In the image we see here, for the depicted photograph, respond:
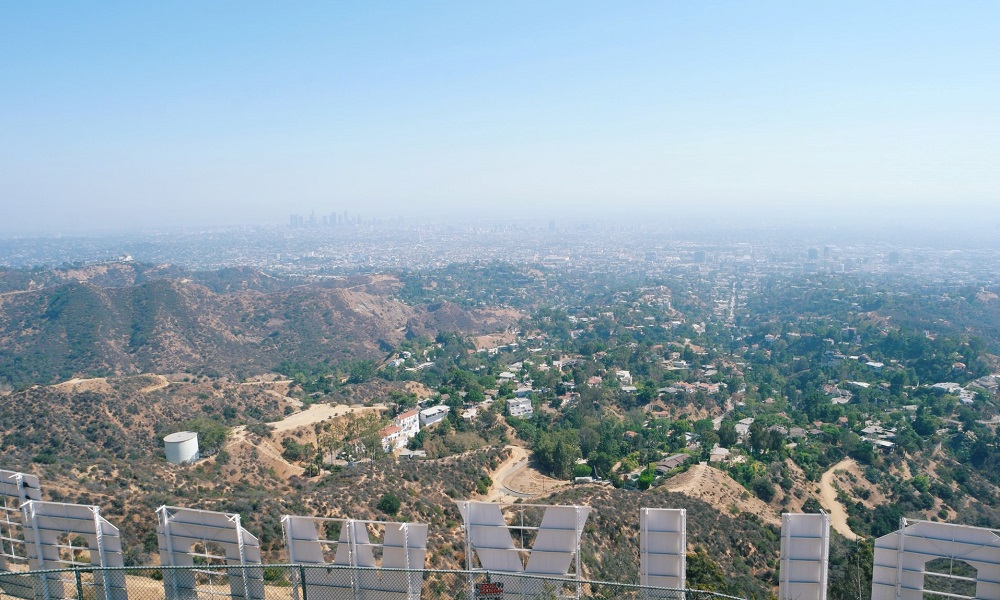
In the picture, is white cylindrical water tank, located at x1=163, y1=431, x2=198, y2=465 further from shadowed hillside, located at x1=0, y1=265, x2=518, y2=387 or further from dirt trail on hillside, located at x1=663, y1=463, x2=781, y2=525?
shadowed hillside, located at x1=0, y1=265, x2=518, y2=387

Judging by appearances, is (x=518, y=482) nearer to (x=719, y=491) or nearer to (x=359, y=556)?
(x=719, y=491)

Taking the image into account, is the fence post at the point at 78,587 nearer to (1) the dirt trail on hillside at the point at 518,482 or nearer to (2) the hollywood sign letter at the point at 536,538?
(2) the hollywood sign letter at the point at 536,538

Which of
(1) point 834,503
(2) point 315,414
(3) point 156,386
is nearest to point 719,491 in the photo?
Answer: (1) point 834,503

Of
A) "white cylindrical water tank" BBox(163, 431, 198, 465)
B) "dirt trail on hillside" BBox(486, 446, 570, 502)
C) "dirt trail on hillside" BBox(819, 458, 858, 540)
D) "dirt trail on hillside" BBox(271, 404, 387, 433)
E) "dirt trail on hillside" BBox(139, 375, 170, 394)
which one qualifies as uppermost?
"white cylindrical water tank" BBox(163, 431, 198, 465)

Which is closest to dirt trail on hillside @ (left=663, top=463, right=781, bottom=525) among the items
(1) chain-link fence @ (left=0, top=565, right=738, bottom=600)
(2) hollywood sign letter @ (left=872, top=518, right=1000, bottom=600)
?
(2) hollywood sign letter @ (left=872, top=518, right=1000, bottom=600)

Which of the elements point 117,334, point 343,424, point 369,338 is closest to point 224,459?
point 343,424

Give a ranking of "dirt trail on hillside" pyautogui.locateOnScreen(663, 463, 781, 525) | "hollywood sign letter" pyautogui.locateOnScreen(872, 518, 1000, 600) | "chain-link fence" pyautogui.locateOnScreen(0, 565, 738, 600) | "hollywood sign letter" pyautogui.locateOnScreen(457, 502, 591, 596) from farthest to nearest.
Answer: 1. "dirt trail on hillside" pyautogui.locateOnScreen(663, 463, 781, 525)
2. "hollywood sign letter" pyautogui.locateOnScreen(457, 502, 591, 596)
3. "chain-link fence" pyautogui.locateOnScreen(0, 565, 738, 600)
4. "hollywood sign letter" pyautogui.locateOnScreen(872, 518, 1000, 600)

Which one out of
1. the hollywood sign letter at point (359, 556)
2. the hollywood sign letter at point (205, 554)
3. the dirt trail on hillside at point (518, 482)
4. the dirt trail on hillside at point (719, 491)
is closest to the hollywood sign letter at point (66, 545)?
the hollywood sign letter at point (205, 554)
